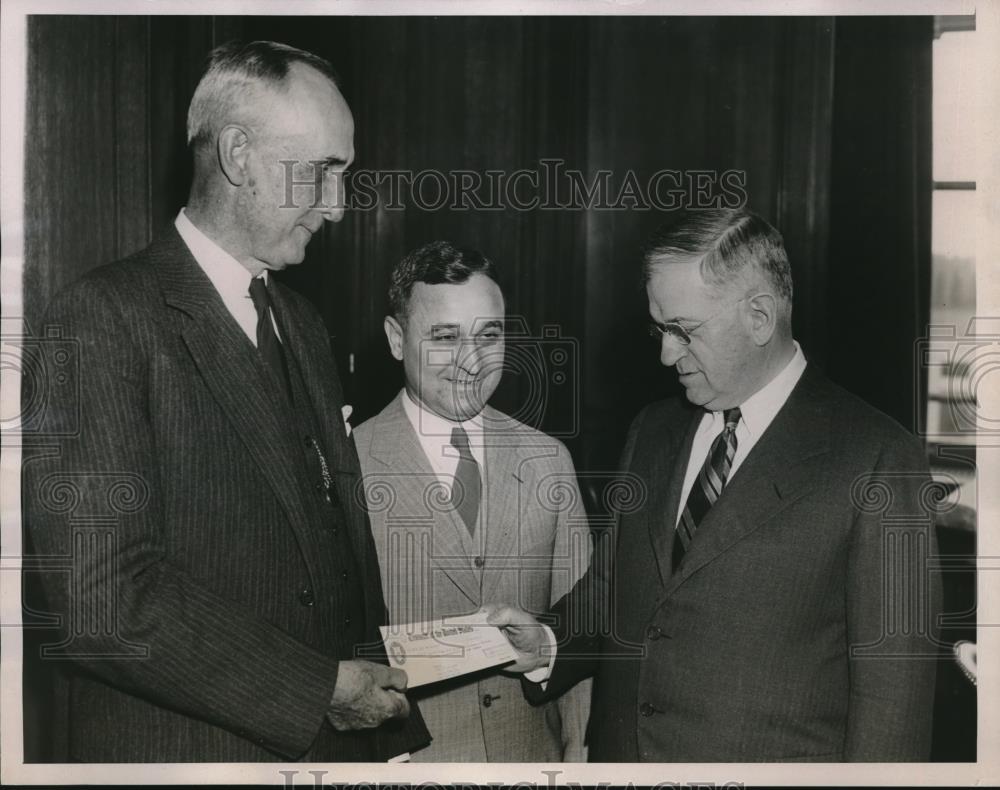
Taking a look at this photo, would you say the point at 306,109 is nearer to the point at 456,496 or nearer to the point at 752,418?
the point at 456,496

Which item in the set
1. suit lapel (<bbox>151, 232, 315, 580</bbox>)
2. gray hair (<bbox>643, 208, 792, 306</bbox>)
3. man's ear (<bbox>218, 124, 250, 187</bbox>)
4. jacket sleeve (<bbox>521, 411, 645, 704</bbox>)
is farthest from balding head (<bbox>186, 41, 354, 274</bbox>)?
jacket sleeve (<bbox>521, 411, 645, 704</bbox>)

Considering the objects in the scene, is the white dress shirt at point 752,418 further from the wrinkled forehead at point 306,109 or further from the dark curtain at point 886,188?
the wrinkled forehead at point 306,109

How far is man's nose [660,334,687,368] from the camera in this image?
228 centimetres

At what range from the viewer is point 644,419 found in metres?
2.35

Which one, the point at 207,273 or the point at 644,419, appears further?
the point at 644,419

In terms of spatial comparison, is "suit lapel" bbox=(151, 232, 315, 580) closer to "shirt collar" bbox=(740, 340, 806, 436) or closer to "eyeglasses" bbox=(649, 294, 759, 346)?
"eyeglasses" bbox=(649, 294, 759, 346)

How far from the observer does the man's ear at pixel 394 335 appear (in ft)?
7.52

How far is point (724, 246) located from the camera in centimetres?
227

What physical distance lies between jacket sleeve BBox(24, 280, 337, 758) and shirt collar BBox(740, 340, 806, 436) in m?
1.10

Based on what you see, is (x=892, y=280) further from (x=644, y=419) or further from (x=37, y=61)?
(x=37, y=61)

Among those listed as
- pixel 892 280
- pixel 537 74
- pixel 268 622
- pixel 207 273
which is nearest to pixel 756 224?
pixel 892 280

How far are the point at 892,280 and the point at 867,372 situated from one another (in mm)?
247

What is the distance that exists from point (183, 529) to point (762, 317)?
1.38 meters

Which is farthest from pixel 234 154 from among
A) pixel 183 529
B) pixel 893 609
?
pixel 893 609
